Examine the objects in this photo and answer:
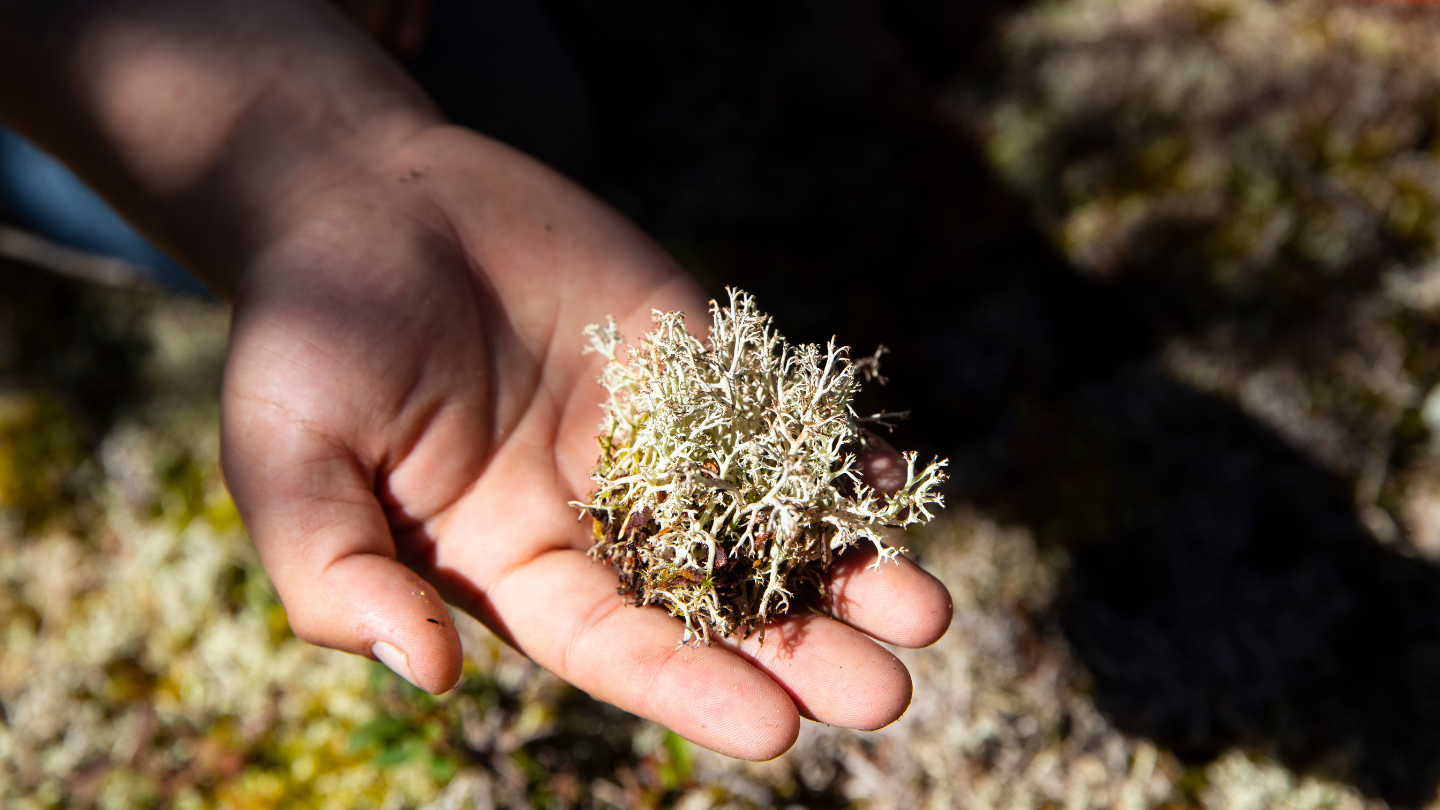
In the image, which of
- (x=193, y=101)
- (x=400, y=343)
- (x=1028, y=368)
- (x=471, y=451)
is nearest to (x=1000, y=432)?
(x=1028, y=368)

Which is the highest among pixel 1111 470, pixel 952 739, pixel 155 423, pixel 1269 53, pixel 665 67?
pixel 1269 53

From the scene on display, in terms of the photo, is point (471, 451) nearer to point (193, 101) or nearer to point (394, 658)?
point (394, 658)

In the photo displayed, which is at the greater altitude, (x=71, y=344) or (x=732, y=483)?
(x=732, y=483)

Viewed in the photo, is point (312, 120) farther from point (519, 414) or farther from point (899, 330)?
point (899, 330)

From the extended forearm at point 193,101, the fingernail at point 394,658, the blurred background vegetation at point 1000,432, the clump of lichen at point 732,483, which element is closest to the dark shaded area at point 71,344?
the blurred background vegetation at point 1000,432

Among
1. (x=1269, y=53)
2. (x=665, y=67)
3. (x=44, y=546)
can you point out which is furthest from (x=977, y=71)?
(x=44, y=546)

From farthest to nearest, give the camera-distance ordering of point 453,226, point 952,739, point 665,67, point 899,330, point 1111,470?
1. point 665,67
2. point 899,330
3. point 1111,470
4. point 952,739
5. point 453,226
